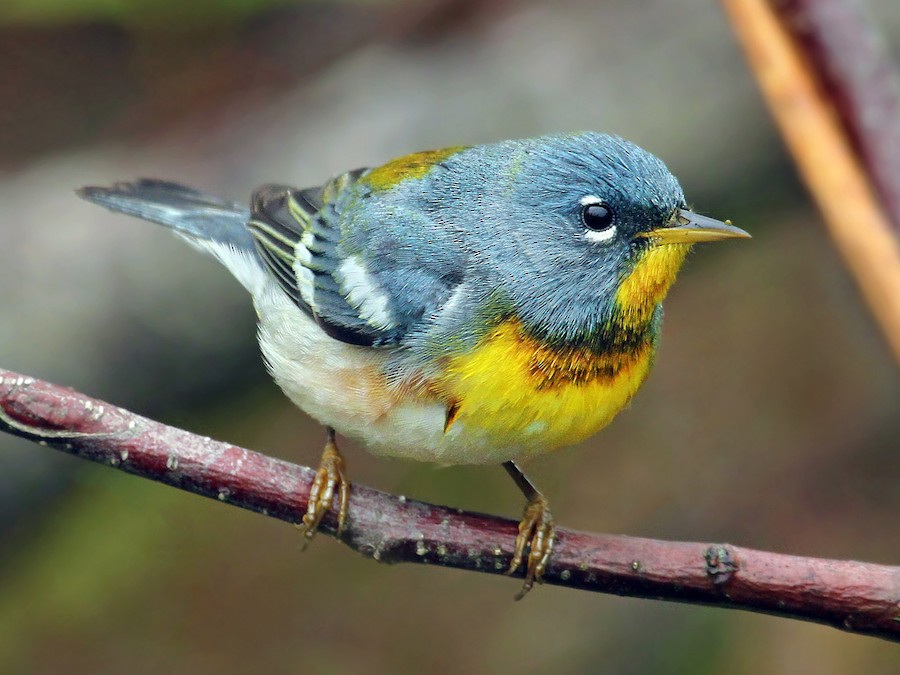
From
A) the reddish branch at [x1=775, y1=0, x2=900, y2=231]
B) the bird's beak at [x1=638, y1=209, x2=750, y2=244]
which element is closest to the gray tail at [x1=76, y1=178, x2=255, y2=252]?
the bird's beak at [x1=638, y1=209, x2=750, y2=244]

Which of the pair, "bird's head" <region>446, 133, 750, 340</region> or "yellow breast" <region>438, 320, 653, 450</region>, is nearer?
"yellow breast" <region>438, 320, 653, 450</region>

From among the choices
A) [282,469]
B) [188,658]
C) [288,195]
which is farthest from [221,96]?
[282,469]

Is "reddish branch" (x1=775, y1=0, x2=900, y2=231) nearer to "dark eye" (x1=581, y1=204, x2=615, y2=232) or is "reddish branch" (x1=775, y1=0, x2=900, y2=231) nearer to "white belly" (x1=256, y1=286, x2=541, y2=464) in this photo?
"dark eye" (x1=581, y1=204, x2=615, y2=232)

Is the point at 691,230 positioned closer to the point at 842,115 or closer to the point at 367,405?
the point at 842,115

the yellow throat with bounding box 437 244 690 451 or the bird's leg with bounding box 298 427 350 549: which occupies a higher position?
the yellow throat with bounding box 437 244 690 451

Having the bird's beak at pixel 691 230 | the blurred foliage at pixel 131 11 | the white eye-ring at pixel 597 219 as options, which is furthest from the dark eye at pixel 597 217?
the blurred foliage at pixel 131 11

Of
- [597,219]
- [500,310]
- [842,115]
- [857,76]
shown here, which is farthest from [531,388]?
[857,76]

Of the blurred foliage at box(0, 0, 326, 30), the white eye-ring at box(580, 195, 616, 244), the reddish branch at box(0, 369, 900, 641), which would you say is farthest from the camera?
the blurred foliage at box(0, 0, 326, 30)
